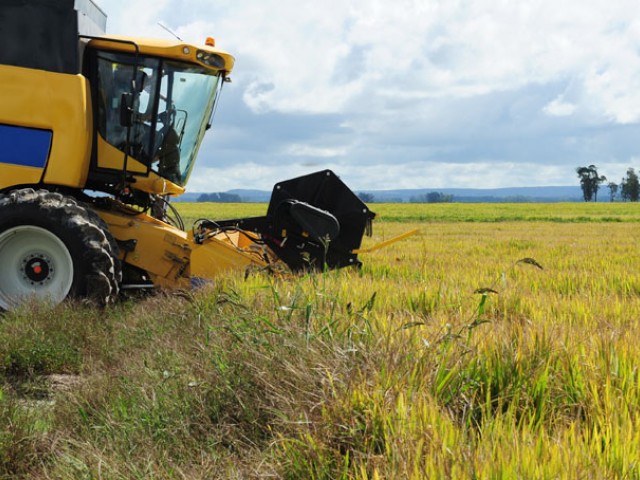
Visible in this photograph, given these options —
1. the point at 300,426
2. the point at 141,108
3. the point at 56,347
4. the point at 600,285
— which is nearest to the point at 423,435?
the point at 300,426

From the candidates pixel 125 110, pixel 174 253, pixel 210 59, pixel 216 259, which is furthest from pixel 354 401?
pixel 210 59

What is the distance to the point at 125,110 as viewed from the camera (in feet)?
24.4

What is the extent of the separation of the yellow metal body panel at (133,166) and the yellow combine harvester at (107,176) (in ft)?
0.04

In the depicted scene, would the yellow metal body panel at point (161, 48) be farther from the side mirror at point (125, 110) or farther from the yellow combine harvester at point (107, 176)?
the side mirror at point (125, 110)

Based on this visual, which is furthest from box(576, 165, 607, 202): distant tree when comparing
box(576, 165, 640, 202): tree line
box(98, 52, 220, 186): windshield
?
box(98, 52, 220, 186): windshield

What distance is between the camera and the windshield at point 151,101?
25.9ft

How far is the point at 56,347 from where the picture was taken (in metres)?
5.27

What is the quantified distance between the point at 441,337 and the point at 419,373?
0.52 metres

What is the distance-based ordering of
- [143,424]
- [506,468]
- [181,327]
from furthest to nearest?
1. [181,327]
2. [143,424]
3. [506,468]

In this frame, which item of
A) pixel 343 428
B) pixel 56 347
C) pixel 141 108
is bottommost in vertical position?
pixel 56 347

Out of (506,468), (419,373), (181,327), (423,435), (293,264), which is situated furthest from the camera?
(293,264)

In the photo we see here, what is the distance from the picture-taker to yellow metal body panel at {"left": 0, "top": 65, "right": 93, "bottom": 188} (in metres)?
7.38

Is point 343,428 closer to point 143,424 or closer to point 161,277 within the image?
point 143,424

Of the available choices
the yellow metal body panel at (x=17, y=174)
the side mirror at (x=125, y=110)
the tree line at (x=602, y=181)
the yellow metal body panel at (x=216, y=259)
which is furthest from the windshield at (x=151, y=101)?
the tree line at (x=602, y=181)
